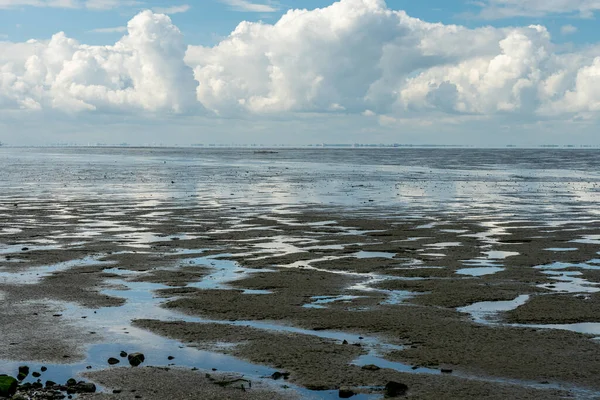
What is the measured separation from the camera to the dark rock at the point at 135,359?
10.9m

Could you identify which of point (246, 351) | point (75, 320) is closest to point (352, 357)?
point (246, 351)

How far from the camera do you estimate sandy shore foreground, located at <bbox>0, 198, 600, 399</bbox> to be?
10.3 m

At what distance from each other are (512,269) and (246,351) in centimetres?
978

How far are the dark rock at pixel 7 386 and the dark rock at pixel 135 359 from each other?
185cm

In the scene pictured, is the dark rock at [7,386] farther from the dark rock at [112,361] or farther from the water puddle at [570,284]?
the water puddle at [570,284]

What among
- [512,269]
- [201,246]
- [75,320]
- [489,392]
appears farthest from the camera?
[201,246]

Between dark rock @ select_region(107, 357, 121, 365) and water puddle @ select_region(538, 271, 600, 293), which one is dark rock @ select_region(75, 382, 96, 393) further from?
water puddle @ select_region(538, 271, 600, 293)

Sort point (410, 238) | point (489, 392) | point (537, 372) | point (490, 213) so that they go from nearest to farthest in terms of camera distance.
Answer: point (489, 392) < point (537, 372) < point (410, 238) < point (490, 213)

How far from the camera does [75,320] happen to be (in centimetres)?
1363

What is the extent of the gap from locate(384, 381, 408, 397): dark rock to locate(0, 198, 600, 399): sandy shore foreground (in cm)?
16

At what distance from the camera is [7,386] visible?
9.30m

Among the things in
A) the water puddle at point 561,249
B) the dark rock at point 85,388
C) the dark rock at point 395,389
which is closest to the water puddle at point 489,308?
the dark rock at point 395,389

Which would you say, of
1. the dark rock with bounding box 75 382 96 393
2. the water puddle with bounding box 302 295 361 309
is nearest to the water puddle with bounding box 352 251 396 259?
the water puddle with bounding box 302 295 361 309

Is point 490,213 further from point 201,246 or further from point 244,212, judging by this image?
point 201,246
